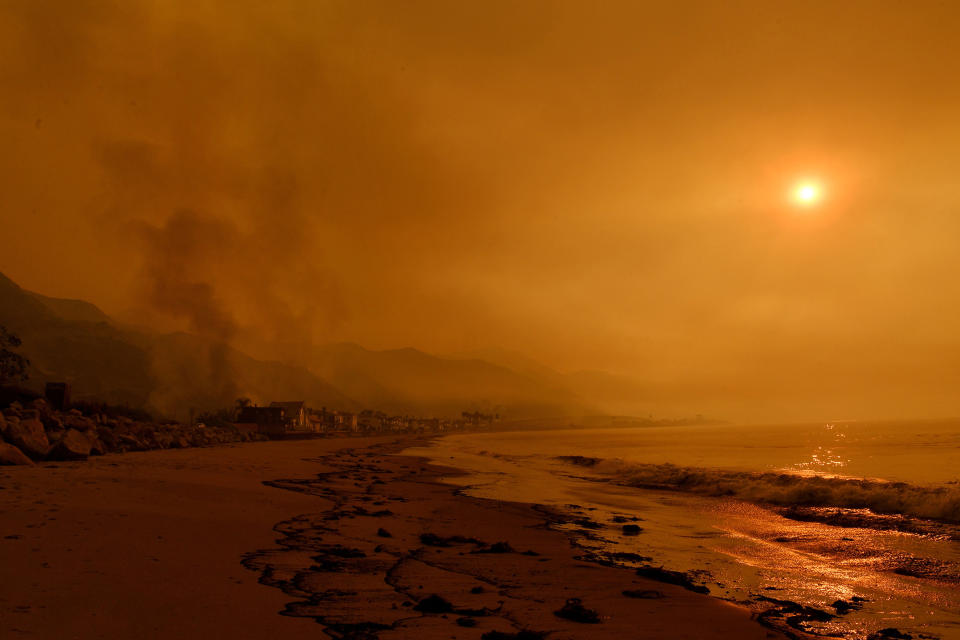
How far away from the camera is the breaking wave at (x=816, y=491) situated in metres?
18.1

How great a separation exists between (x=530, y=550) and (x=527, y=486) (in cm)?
1401

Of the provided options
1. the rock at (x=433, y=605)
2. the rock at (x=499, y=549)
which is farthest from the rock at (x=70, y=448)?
the rock at (x=433, y=605)

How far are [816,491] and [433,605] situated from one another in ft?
66.9

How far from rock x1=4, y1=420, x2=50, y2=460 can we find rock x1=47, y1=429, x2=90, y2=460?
29 centimetres

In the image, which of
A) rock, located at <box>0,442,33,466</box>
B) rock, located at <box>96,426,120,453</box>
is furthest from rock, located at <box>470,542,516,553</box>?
rock, located at <box>96,426,120,453</box>

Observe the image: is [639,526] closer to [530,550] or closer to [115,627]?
[530,550]

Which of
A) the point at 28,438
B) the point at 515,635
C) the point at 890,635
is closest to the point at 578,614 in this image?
the point at 515,635

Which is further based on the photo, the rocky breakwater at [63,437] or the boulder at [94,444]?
the boulder at [94,444]

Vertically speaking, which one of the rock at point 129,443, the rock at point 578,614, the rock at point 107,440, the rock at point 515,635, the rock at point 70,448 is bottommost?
the rock at point 129,443

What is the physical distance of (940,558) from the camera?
444 inches

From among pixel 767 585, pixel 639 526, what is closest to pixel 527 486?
pixel 639 526

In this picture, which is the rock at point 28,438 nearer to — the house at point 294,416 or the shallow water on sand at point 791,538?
the shallow water on sand at point 791,538

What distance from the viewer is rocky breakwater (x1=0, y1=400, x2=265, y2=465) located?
704 inches

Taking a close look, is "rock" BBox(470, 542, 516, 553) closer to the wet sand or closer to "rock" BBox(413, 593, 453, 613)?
the wet sand
